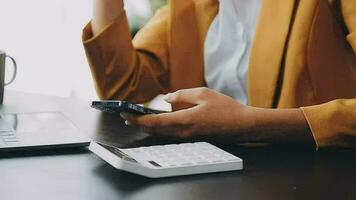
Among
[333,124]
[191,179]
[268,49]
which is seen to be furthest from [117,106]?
[268,49]

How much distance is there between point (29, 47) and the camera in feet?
7.98

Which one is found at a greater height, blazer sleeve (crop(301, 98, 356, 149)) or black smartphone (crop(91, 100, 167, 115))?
black smartphone (crop(91, 100, 167, 115))

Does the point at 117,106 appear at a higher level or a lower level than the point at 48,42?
higher

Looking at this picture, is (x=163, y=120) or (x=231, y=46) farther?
(x=231, y=46)

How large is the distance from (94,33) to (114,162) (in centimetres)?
59

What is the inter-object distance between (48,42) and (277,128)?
170cm

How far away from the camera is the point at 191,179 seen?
71 centimetres

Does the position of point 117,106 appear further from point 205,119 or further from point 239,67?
point 239,67

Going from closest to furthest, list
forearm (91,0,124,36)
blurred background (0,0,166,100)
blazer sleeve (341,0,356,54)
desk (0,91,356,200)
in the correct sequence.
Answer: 1. desk (0,91,356,200)
2. blazer sleeve (341,0,356,54)
3. forearm (91,0,124,36)
4. blurred background (0,0,166,100)

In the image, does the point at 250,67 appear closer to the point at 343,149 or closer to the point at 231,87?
the point at 231,87

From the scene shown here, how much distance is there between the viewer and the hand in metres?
0.90

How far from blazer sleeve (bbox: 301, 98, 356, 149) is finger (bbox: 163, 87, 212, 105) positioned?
148 millimetres

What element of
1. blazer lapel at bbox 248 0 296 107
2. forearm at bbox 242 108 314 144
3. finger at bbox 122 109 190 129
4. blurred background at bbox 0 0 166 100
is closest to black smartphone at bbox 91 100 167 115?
finger at bbox 122 109 190 129

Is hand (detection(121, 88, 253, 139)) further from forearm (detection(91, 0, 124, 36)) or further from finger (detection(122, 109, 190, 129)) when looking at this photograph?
forearm (detection(91, 0, 124, 36))
